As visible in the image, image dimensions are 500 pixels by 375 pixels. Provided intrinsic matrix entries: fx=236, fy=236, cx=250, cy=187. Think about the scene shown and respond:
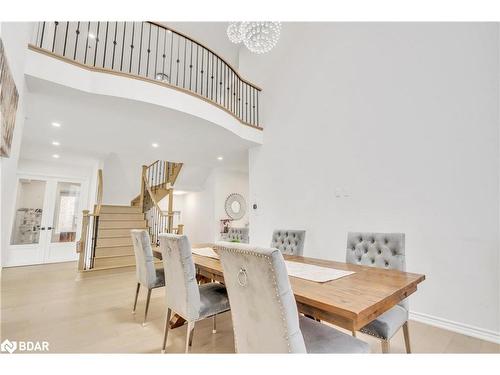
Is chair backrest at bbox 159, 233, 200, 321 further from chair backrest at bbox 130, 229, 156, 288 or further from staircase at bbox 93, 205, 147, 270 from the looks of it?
staircase at bbox 93, 205, 147, 270

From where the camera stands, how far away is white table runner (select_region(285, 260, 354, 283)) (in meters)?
1.49

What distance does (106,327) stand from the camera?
7.59 ft

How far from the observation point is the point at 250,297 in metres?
1.11

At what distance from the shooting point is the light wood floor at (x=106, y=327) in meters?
1.97

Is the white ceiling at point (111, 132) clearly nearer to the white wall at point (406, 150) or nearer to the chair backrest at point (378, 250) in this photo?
the white wall at point (406, 150)

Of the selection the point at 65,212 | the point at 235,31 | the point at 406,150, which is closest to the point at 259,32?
the point at 235,31

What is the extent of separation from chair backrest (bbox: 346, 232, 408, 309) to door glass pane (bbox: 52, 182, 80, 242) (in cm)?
626

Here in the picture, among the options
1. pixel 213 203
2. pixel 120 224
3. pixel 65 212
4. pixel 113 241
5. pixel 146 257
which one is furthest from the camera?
pixel 213 203

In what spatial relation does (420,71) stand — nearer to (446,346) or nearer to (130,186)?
(446,346)

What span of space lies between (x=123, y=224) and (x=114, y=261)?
1.01 meters

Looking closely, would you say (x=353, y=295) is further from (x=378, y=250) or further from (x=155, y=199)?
(x=155, y=199)

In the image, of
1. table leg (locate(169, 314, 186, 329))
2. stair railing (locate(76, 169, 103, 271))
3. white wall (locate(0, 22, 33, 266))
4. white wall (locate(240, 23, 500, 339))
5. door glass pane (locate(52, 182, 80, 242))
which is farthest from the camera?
door glass pane (locate(52, 182, 80, 242))

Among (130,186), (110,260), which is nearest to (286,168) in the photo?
(110,260)

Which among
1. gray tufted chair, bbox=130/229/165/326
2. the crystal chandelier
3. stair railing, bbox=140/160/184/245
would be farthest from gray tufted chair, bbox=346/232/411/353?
stair railing, bbox=140/160/184/245
